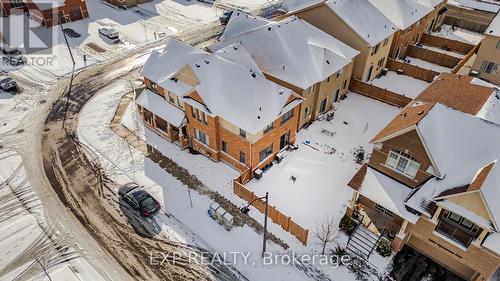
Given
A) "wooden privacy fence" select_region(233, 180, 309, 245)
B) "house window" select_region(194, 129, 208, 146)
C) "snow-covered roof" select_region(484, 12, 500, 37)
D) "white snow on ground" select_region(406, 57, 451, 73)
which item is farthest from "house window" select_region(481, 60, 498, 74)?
"house window" select_region(194, 129, 208, 146)

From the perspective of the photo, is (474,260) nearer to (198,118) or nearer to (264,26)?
(198,118)

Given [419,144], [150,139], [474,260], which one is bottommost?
[150,139]

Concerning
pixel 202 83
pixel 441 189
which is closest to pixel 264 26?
pixel 202 83

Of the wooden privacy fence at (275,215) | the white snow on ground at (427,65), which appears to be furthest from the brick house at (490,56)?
the wooden privacy fence at (275,215)

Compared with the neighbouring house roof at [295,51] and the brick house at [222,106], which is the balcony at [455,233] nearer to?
the brick house at [222,106]

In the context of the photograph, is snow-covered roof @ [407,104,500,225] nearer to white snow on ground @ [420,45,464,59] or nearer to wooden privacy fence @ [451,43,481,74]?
wooden privacy fence @ [451,43,481,74]

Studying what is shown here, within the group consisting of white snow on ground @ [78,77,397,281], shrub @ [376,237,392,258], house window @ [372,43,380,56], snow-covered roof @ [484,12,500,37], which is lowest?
white snow on ground @ [78,77,397,281]

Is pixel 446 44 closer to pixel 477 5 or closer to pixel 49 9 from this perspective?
pixel 477 5
